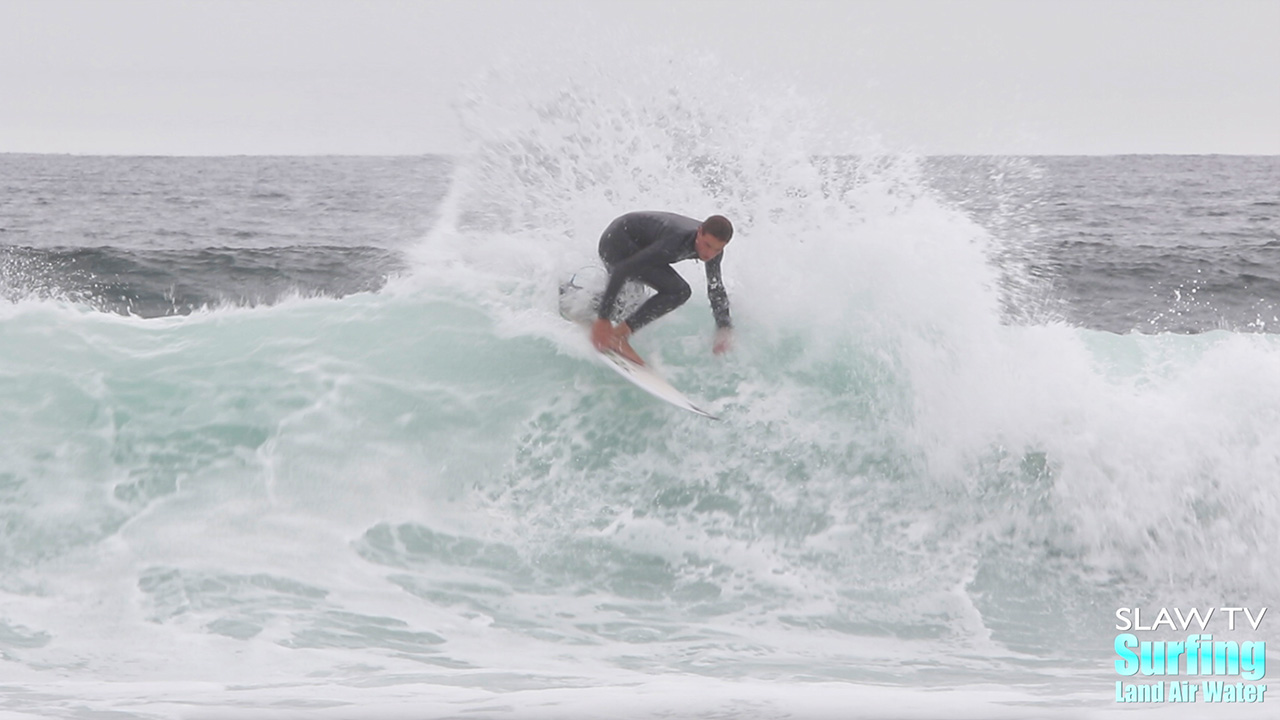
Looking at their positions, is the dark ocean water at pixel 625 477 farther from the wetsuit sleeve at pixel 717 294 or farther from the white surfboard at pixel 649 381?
the wetsuit sleeve at pixel 717 294

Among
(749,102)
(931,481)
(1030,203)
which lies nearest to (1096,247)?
(1030,203)

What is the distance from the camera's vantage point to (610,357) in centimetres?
725

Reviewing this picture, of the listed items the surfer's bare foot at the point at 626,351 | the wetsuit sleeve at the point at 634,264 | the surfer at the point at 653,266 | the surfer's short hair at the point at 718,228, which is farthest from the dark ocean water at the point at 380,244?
the surfer's bare foot at the point at 626,351

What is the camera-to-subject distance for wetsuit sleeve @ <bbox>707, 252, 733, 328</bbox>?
23.0ft

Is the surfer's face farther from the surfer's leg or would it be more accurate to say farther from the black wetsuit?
the surfer's leg

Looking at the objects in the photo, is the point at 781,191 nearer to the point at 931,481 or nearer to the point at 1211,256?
the point at 931,481

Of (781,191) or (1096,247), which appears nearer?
(781,191)

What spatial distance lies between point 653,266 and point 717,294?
0.54m

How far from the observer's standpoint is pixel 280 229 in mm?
25297

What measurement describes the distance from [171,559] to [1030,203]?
3552 cm

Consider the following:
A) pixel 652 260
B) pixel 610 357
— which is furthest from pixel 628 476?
pixel 652 260
